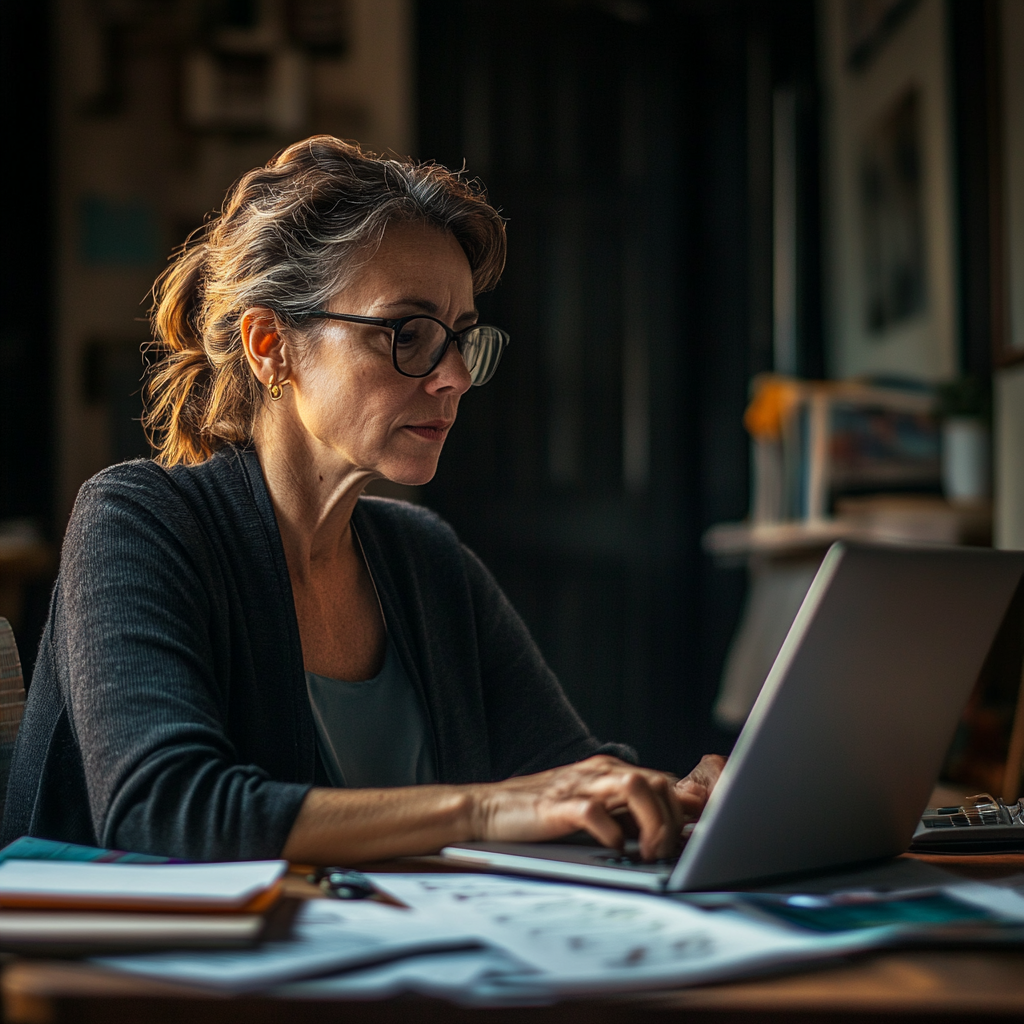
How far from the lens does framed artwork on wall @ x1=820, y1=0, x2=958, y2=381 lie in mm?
2941

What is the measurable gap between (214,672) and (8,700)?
217 millimetres

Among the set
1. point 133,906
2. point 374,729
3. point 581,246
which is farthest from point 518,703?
point 581,246

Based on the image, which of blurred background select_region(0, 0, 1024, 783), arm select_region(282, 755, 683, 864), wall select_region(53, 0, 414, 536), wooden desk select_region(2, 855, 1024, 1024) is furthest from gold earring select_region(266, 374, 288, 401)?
wall select_region(53, 0, 414, 536)

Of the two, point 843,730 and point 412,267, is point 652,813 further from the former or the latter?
point 412,267

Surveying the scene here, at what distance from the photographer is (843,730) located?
→ 2.23ft

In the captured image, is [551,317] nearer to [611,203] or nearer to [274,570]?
[611,203]

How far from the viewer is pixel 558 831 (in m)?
0.77

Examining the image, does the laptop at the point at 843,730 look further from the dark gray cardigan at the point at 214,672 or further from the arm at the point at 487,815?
the dark gray cardigan at the point at 214,672

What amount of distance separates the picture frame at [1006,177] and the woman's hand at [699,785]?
1804 mm

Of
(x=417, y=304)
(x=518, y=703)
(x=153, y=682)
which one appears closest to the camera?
(x=153, y=682)

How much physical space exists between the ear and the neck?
0.07 metres

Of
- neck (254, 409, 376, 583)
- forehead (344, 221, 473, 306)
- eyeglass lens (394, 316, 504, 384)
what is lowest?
neck (254, 409, 376, 583)

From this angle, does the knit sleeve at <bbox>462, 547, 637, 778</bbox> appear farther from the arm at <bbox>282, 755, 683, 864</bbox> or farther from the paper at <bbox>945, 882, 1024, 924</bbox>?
the paper at <bbox>945, 882, 1024, 924</bbox>

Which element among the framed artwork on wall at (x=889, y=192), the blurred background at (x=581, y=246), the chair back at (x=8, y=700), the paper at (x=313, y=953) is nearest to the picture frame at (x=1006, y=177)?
the framed artwork on wall at (x=889, y=192)
